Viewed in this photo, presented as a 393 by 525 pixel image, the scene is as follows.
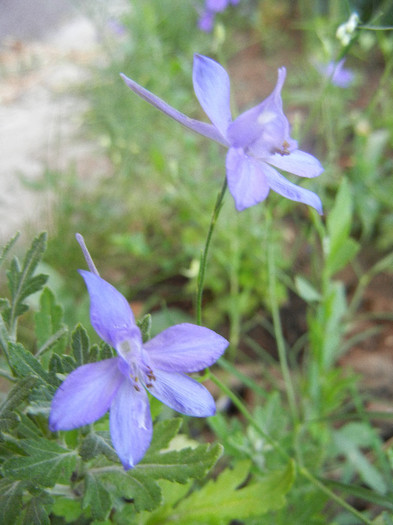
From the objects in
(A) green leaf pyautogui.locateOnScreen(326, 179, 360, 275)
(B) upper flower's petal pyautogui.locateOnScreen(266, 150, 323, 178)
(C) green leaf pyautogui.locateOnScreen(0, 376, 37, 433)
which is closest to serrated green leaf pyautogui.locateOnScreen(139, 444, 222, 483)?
(C) green leaf pyautogui.locateOnScreen(0, 376, 37, 433)

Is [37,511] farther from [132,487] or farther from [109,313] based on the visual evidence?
[109,313]

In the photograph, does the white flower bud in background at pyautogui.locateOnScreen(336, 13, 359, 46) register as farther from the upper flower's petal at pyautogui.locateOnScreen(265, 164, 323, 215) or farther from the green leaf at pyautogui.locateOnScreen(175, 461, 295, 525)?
the green leaf at pyautogui.locateOnScreen(175, 461, 295, 525)

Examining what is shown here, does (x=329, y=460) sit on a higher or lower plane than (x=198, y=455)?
lower

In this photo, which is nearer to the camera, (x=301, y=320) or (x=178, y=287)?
(x=301, y=320)

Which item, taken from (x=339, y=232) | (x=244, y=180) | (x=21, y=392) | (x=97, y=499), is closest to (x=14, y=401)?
(x=21, y=392)

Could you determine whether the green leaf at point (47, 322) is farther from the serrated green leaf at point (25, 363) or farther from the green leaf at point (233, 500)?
the green leaf at point (233, 500)

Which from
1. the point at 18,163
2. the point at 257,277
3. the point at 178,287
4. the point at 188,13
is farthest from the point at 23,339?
the point at 188,13

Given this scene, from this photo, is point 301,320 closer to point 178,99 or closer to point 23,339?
point 23,339

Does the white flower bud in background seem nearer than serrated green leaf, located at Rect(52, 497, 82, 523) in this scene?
No
